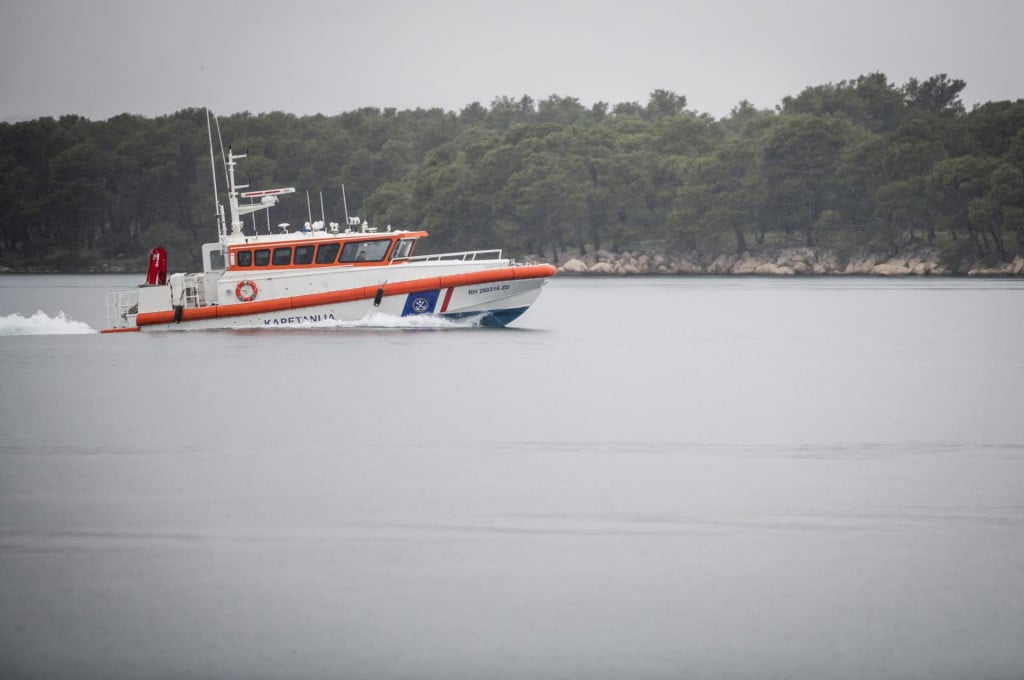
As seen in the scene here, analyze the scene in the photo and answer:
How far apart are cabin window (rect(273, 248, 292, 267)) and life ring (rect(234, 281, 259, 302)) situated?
912 mm

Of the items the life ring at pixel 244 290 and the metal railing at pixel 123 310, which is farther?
the metal railing at pixel 123 310

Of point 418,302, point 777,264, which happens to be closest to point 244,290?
point 418,302

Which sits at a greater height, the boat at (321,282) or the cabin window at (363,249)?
the cabin window at (363,249)

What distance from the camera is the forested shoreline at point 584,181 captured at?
4203 inches

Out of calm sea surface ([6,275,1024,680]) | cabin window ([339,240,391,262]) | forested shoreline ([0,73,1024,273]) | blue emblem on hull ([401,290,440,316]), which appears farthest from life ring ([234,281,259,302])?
forested shoreline ([0,73,1024,273])

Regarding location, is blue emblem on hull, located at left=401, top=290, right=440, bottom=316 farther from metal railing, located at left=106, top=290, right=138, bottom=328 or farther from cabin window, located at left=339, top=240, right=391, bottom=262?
metal railing, located at left=106, top=290, right=138, bottom=328

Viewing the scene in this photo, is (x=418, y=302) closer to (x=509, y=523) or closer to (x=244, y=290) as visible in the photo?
(x=244, y=290)

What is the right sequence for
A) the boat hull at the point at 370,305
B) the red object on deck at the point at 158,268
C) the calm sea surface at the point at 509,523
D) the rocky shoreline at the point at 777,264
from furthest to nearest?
the rocky shoreline at the point at 777,264 → the red object on deck at the point at 158,268 → the boat hull at the point at 370,305 → the calm sea surface at the point at 509,523

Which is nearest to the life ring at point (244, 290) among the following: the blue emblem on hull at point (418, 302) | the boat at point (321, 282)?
the boat at point (321, 282)

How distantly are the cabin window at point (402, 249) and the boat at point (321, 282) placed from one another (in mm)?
27

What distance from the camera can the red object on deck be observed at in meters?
38.1

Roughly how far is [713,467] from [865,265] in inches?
3826

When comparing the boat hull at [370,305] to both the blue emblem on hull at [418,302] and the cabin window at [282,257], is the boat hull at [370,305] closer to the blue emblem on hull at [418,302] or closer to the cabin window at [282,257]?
the blue emblem on hull at [418,302]

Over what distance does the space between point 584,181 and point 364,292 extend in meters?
88.9
